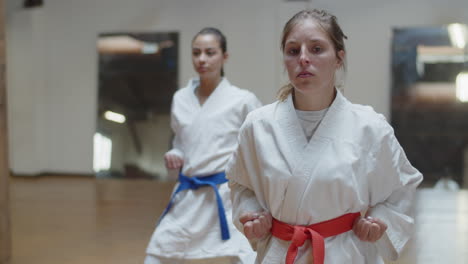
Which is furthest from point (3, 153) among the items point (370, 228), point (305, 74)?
point (370, 228)

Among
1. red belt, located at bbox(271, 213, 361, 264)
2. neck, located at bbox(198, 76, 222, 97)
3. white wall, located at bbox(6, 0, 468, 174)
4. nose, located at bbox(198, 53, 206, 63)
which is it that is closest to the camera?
red belt, located at bbox(271, 213, 361, 264)

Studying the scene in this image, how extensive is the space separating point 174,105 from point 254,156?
5.74 ft

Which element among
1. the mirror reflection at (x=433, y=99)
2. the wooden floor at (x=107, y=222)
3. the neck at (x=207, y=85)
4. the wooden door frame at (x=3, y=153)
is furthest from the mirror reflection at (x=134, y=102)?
the neck at (x=207, y=85)

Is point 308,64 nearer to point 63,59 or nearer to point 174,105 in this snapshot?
point 174,105

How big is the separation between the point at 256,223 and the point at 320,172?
26cm

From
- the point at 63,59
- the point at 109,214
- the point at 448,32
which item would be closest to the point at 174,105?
the point at 109,214

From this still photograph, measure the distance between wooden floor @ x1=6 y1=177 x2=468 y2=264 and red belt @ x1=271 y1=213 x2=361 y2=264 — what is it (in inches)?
106

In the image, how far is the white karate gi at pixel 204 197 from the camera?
3264 mm

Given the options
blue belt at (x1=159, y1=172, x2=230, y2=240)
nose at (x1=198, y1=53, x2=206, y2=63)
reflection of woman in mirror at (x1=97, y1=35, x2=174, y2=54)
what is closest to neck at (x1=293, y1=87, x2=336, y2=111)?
blue belt at (x1=159, y1=172, x2=230, y2=240)

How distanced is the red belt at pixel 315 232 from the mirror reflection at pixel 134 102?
24.7ft

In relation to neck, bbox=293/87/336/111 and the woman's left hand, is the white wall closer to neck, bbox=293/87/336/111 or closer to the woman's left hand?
neck, bbox=293/87/336/111

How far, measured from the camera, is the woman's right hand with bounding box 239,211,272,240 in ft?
6.01

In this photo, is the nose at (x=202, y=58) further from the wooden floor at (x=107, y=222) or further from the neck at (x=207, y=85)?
the wooden floor at (x=107, y=222)

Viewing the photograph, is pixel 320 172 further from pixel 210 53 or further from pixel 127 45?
pixel 127 45
